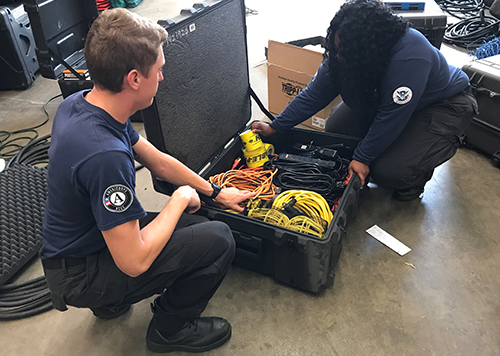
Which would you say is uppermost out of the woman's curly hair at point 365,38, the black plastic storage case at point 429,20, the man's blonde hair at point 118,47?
the man's blonde hair at point 118,47

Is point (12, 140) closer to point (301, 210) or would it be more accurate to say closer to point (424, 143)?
point (301, 210)

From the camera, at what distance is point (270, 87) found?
8.45 ft

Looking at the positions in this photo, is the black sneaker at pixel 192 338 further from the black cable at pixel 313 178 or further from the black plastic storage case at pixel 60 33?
the black plastic storage case at pixel 60 33

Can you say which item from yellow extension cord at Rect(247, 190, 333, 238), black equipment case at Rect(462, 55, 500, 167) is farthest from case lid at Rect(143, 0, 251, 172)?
black equipment case at Rect(462, 55, 500, 167)

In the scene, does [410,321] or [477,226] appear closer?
[410,321]

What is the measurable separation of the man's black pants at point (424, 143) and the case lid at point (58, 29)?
183 cm

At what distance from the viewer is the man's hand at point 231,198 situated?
1504mm

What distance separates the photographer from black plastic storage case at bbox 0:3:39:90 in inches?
113

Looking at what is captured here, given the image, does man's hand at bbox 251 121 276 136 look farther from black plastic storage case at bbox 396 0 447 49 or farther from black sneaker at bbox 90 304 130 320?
black plastic storage case at bbox 396 0 447 49

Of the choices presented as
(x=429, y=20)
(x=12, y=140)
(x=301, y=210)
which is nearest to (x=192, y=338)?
(x=301, y=210)

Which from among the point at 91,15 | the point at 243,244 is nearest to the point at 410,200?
the point at 243,244

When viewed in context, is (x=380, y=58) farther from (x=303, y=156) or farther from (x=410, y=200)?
(x=410, y=200)

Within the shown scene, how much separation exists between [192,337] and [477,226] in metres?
1.38

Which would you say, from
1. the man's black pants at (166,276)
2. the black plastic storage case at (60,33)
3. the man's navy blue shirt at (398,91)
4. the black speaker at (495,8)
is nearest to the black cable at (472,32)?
the black speaker at (495,8)
